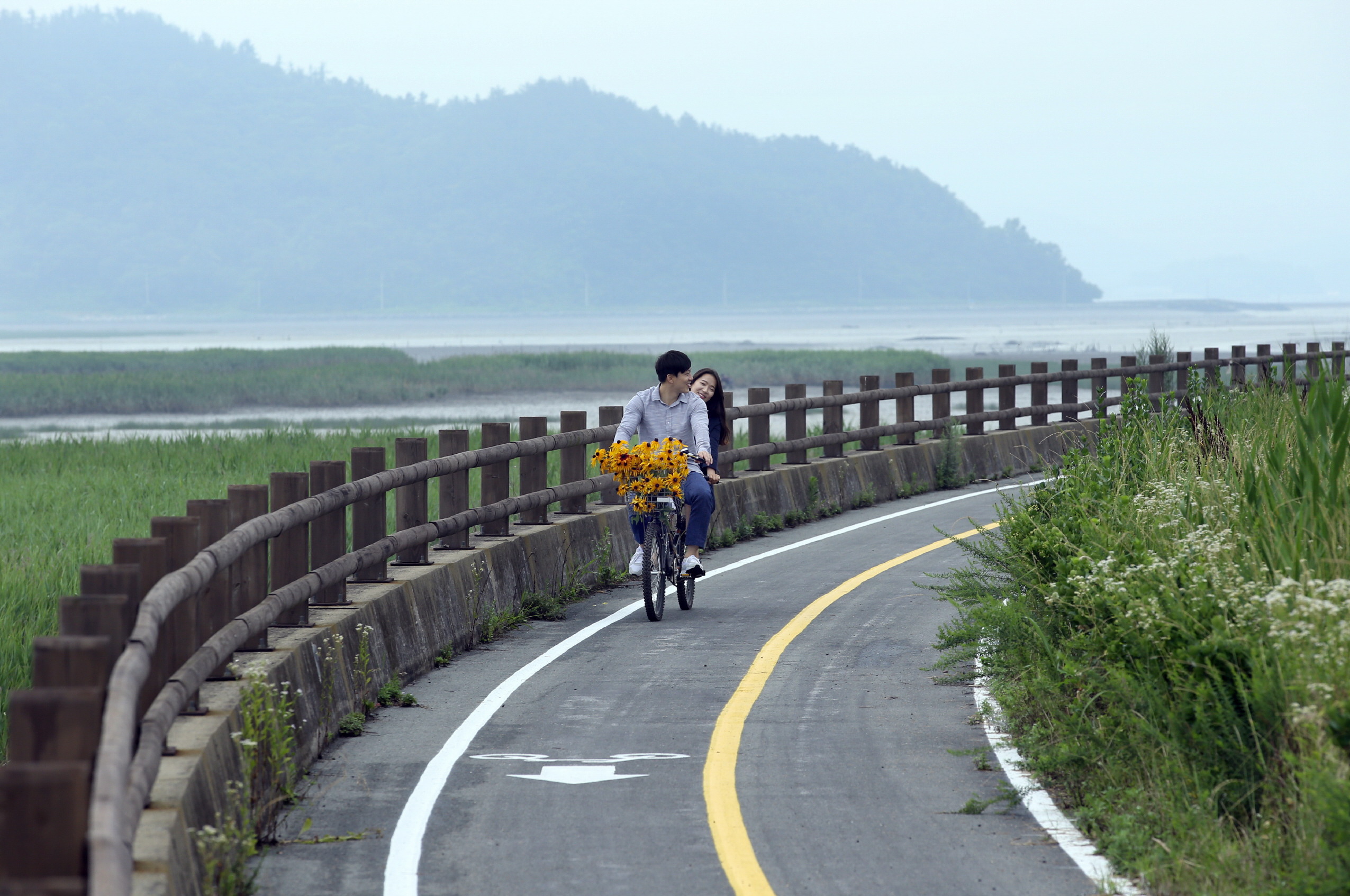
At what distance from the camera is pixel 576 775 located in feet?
26.4

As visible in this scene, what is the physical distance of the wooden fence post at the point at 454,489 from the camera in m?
11.9

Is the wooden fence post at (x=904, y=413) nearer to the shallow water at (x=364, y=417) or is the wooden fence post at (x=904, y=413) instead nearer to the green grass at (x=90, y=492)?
the green grass at (x=90, y=492)

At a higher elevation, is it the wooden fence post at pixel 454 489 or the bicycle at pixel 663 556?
the wooden fence post at pixel 454 489

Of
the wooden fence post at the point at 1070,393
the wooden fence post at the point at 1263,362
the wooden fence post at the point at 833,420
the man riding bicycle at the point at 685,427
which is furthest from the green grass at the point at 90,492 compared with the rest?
the wooden fence post at the point at 1263,362

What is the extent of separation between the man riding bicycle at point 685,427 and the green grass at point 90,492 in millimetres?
4366

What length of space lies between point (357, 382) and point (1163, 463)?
56.5 metres

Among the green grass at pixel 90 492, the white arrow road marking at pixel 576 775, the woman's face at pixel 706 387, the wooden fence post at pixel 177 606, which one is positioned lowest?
the white arrow road marking at pixel 576 775

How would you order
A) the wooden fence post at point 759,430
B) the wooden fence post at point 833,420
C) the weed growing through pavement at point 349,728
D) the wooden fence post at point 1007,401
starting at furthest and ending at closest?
the wooden fence post at point 1007,401
the wooden fence post at point 833,420
the wooden fence post at point 759,430
the weed growing through pavement at point 349,728

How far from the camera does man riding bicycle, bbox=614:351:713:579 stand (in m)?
13.1

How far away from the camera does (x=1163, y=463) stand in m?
11.3

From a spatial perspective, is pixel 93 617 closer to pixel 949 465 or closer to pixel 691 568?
pixel 691 568

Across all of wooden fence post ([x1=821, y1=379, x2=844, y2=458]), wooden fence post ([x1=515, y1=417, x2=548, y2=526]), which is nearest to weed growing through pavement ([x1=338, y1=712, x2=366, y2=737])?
wooden fence post ([x1=515, y1=417, x2=548, y2=526])

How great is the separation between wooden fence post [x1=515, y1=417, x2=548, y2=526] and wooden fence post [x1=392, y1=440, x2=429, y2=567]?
213 centimetres

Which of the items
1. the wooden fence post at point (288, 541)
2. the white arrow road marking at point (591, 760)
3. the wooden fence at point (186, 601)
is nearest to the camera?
the wooden fence at point (186, 601)
